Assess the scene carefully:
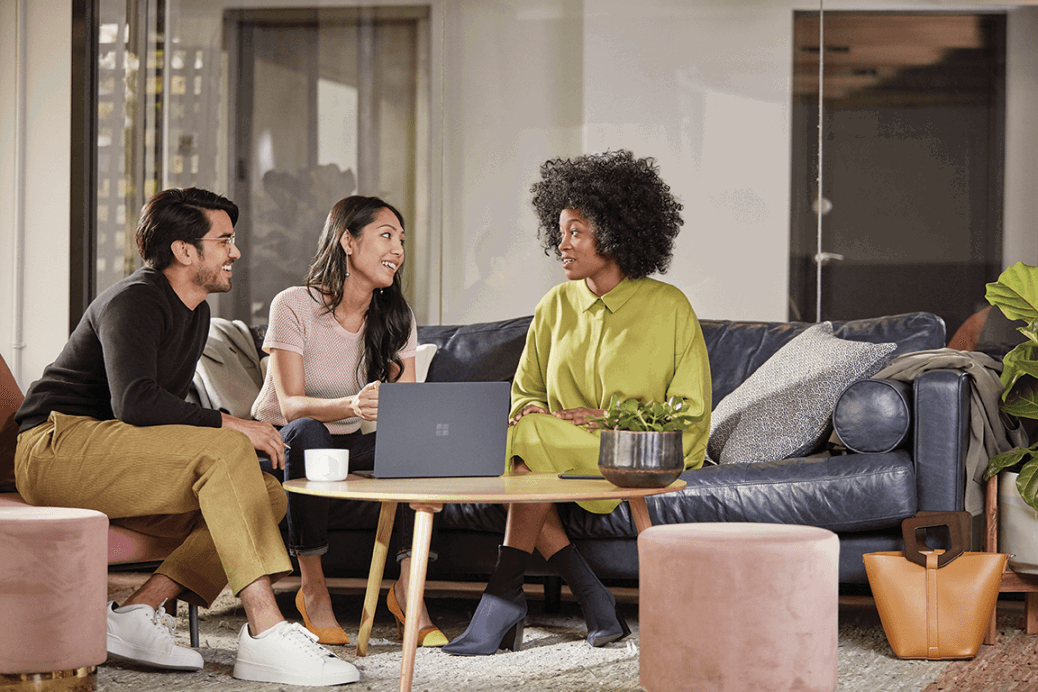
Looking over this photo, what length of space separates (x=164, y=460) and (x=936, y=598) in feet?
5.53

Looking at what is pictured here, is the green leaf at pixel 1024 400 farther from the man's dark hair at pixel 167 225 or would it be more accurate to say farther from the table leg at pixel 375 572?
the man's dark hair at pixel 167 225

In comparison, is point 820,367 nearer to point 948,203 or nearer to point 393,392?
point 393,392

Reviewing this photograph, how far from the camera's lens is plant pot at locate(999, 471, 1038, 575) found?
2.43m

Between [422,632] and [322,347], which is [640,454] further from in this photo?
[322,347]

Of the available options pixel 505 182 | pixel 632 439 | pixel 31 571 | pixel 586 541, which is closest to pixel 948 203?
pixel 505 182

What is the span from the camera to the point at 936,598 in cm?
227

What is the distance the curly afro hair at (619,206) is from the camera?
2.84 metres

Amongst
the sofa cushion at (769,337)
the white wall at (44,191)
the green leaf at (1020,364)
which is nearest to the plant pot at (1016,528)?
the green leaf at (1020,364)

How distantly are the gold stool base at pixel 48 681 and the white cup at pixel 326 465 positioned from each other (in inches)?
21.3

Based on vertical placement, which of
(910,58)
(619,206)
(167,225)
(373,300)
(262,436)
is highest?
(910,58)

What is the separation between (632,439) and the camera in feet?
6.38

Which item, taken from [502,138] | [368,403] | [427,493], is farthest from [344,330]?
[502,138]

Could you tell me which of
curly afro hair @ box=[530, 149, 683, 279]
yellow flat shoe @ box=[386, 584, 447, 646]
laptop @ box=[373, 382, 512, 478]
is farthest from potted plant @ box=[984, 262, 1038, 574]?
yellow flat shoe @ box=[386, 584, 447, 646]

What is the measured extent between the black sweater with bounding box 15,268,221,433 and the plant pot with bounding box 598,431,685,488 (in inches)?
34.8
